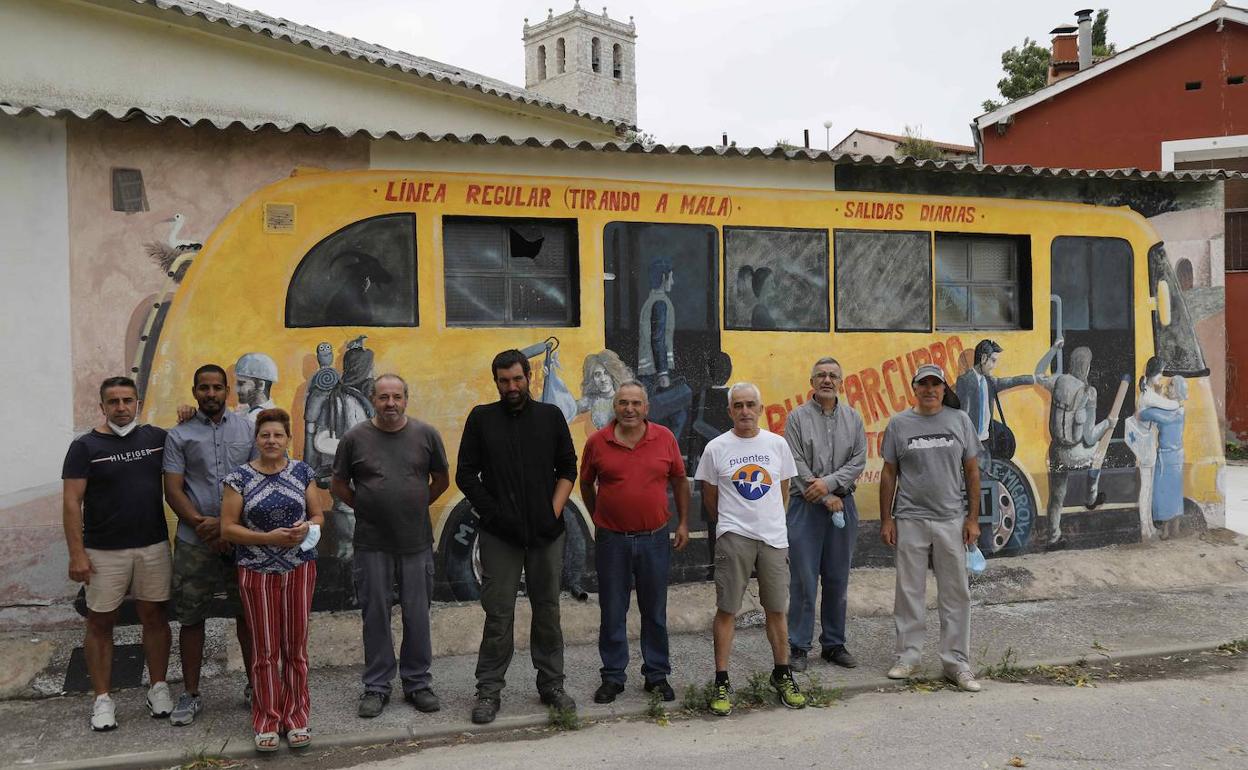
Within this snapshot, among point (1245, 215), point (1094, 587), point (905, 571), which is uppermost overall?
point (1245, 215)

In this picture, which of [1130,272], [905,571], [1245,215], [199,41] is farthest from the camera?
[1245,215]

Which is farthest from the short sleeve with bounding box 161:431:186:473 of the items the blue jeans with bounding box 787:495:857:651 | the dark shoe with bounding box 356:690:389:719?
the blue jeans with bounding box 787:495:857:651

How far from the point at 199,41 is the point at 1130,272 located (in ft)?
30.1

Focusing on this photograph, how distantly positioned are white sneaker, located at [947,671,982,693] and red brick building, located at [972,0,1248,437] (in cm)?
1347

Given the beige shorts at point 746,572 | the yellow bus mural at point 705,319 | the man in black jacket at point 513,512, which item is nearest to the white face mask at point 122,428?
the yellow bus mural at point 705,319

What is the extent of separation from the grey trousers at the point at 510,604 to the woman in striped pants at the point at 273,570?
0.95 meters

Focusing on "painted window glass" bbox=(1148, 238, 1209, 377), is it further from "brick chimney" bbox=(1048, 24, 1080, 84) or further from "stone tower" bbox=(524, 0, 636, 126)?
"stone tower" bbox=(524, 0, 636, 126)

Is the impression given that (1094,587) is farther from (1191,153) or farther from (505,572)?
(1191,153)

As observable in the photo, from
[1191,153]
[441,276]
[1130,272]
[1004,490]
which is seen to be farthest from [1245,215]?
[441,276]

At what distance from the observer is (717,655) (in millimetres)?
6012

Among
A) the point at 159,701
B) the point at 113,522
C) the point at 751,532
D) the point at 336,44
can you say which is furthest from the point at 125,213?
the point at 336,44

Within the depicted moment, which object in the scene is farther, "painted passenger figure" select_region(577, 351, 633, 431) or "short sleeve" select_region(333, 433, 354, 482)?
"painted passenger figure" select_region(577, 351, 633, 431)

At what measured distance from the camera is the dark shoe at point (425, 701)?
5898 mm

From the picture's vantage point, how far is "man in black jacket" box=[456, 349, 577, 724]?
584 centimetres
